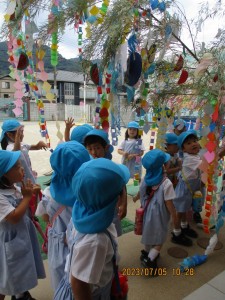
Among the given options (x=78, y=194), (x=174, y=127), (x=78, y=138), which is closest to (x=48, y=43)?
(x=78, y=138)

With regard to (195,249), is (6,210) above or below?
above

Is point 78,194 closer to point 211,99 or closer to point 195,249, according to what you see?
point 211,99

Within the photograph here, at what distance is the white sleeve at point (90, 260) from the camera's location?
97 cm

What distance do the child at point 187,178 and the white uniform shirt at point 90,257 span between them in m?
1.88

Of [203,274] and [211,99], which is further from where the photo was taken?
[203,274]

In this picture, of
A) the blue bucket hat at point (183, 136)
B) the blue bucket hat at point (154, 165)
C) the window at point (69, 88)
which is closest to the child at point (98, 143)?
the blue bucket hat at point (154, 165)

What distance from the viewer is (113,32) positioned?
70.1 inches

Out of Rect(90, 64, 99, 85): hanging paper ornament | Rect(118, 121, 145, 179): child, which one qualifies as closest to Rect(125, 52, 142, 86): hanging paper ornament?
Rect(90, 64, 99, 85): hanging paper ornament

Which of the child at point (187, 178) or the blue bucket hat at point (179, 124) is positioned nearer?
the child at point (187, 178)

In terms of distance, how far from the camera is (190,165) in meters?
2.71

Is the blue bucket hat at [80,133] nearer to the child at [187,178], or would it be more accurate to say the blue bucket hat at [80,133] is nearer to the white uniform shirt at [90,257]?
the child at [187,178]

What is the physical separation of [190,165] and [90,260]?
6.59ft

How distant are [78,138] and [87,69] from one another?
0.67m

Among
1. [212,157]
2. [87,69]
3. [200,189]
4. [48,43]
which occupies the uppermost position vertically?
[48,43]
